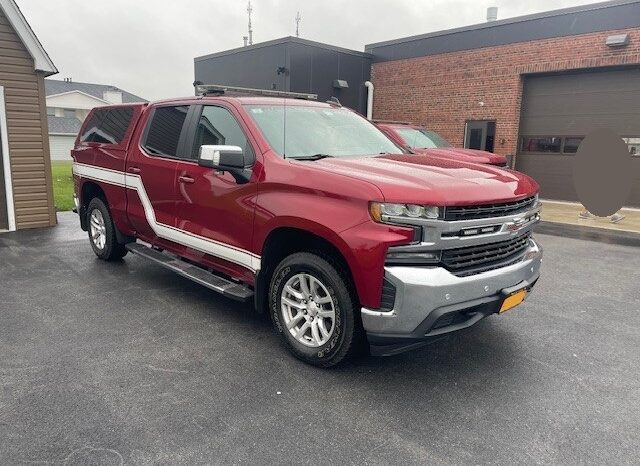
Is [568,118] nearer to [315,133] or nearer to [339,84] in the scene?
[339,84]

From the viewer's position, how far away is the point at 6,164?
8.48 m

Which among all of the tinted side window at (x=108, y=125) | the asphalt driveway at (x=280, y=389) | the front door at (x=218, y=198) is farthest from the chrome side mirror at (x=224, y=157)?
the tinted side window at (x=108, y=125)

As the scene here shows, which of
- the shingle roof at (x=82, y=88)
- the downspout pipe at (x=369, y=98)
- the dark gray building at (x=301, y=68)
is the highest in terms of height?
the shingle roof at (x=82, y=88)

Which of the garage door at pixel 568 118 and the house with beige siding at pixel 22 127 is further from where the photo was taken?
the garage door at pixel 568 118

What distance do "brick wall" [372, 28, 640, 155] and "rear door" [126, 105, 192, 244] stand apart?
452 inches

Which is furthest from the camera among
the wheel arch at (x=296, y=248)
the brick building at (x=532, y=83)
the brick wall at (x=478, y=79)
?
the brick wall at (x=478, y=79)

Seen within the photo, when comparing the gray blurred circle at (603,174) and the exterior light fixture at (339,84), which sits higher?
the exterior light fixture at (339,84)

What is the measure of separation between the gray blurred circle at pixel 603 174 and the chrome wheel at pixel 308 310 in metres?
8.54

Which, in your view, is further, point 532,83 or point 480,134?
point 480,134

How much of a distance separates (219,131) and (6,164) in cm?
601

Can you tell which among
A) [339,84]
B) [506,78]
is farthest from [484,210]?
[339,84]

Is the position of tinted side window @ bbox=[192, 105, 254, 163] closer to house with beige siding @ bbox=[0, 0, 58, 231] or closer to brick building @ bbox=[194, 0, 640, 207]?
house with beige siding @ bbox=[0, 0, 58, 231]

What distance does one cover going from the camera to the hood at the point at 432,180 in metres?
3.12

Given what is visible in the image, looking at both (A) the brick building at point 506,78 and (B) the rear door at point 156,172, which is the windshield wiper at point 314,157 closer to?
(B) the rear door at point 156,172
